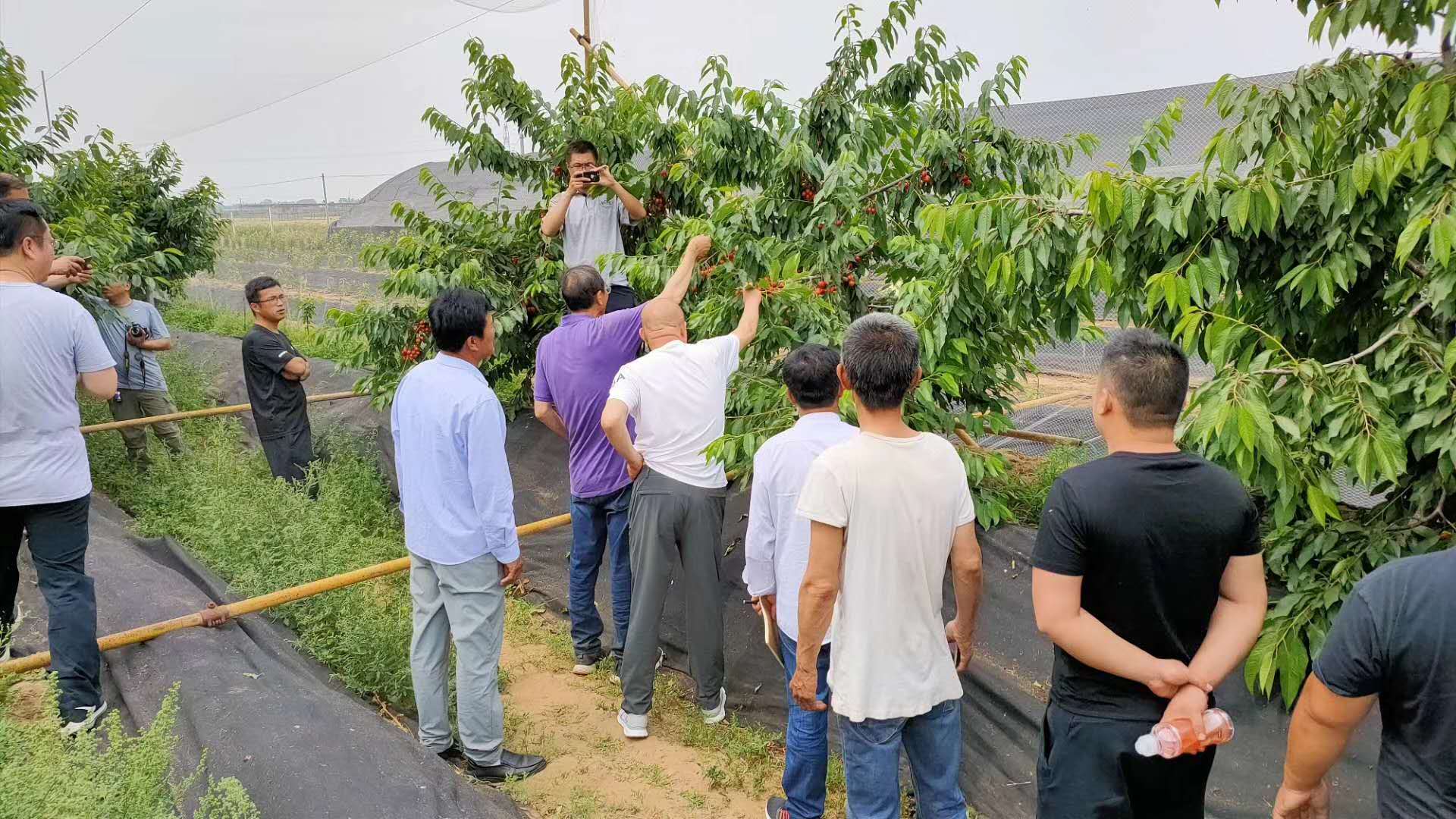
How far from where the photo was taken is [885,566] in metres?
2.24

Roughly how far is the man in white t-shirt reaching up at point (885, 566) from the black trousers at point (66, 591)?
Result: 7.99 feet

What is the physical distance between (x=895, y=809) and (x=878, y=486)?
0.88m

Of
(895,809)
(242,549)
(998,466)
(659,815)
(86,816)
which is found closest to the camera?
(86,816)

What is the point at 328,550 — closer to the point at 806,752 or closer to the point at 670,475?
the point at 670,475

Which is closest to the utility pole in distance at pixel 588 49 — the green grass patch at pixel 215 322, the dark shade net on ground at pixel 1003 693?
the dark shade net on ground at pixel 1003 693

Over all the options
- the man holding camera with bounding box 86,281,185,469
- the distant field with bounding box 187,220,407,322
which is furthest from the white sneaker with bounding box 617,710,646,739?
the distant field with bounding box 187,220,407,322

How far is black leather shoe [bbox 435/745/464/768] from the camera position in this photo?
348cm

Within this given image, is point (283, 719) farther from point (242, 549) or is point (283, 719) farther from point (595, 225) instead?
point (595, 225)

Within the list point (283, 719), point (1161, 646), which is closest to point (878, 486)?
point (1161, 646)

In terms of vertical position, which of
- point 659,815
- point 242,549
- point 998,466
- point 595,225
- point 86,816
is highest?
point 595,225

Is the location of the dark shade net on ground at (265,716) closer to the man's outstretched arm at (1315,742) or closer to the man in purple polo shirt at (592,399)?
the man in purple polo shirt at (592,399)

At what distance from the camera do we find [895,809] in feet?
7.96

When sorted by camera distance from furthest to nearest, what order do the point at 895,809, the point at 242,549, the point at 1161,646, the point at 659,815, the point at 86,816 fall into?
the point at 242,549
the point at 659,815
the point at 895,809
the point at 86,816
the point at 1161,646

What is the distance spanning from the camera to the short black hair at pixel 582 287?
419cm
